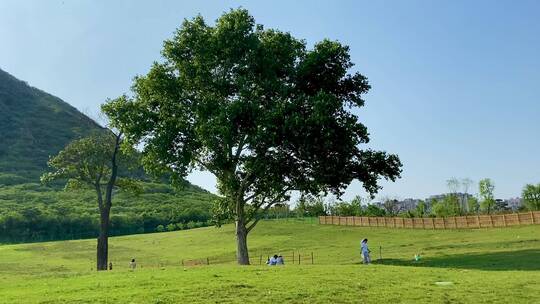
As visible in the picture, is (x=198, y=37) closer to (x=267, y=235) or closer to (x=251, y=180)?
(x=251, y=180)

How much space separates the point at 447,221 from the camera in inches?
3868

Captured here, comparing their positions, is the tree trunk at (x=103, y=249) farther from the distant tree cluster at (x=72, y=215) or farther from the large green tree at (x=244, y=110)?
the distant tree cluster at (x=72, y=215)

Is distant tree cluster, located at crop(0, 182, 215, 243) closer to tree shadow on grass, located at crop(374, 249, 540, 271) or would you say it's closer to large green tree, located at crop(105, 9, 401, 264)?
large green tree, located at crop(105, 9, 401, 264)

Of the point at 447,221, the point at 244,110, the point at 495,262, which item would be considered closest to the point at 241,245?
the point at 244,110

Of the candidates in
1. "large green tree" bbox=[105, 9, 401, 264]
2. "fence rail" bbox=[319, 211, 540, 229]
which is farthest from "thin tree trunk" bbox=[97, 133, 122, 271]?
"fence rail" bbox=[319, 211, 540, 229]

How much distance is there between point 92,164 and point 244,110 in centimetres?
2375

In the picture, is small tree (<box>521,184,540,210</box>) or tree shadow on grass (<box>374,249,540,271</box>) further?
small tree (<box>521,184,540,210</box>)

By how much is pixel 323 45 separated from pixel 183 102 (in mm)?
13803

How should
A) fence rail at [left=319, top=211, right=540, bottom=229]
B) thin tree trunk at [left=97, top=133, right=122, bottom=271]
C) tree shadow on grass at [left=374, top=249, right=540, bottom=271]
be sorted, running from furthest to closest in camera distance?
fence rail at [left=319, top=211, right=540, bottom=229] → thin tree trunk at [left=97, top=133, right=122, bottom=271] → tree shadow on grass at [left=374, top=249, right=540, bottom=271]

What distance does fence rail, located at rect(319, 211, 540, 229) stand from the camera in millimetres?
89000

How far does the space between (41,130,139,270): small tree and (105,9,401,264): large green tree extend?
10.6m

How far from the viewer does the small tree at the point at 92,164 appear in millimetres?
56656

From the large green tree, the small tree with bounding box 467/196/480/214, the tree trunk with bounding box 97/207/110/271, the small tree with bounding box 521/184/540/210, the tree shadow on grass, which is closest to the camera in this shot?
the tree shadow on grass

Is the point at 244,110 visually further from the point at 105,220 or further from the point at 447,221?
the point at 447,221
